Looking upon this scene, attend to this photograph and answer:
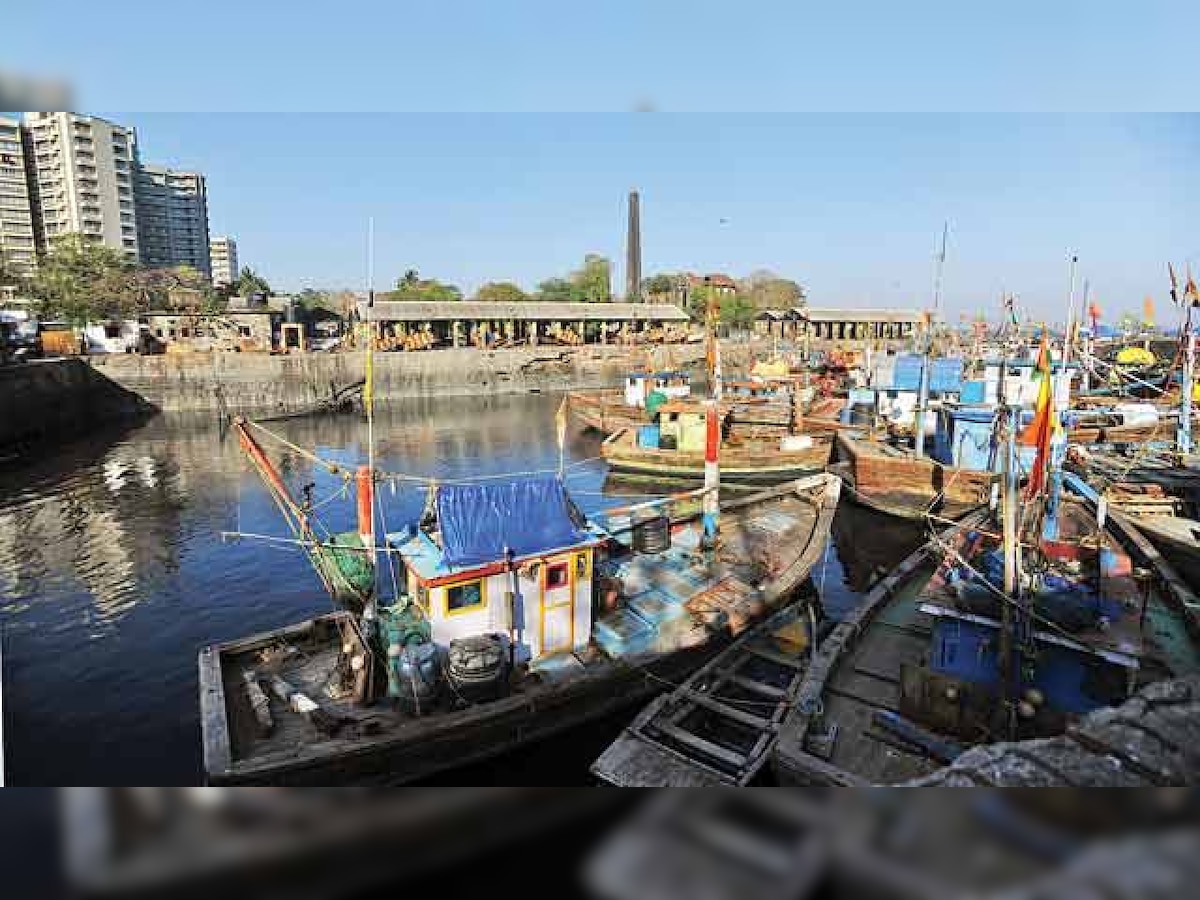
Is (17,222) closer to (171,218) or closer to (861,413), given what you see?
(171,218)

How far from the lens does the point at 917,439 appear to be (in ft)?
82.7

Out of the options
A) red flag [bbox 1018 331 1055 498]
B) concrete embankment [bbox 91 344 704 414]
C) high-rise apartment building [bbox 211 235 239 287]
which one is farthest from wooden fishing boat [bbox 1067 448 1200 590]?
high-rise apartment building [bbox 211 235 239 287]

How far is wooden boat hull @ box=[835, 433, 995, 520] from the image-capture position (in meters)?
22.2

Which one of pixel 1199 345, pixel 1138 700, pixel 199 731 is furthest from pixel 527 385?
pixel 1138 700

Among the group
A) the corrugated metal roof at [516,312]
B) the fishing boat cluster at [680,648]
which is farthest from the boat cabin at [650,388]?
the corrugated metal roof at [516,312]

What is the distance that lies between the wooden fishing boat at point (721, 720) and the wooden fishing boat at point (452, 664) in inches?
26.0

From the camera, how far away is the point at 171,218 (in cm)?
10325

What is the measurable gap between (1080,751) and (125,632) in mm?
18821

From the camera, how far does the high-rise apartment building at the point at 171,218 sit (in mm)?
97625

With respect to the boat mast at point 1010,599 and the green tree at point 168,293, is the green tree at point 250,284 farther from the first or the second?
the boat mast at point 1010,599

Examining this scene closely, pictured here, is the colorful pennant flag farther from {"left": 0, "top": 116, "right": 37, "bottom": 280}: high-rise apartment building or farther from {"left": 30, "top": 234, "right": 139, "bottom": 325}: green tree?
{"left": 0, "top": 116, "right": 37, "bottom": 280}: high-rise apartment building

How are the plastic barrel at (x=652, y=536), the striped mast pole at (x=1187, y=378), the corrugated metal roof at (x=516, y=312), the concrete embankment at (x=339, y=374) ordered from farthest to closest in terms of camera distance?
1. the corrugated metal roof at (x=516, y=312)
2. the concrete embankment at (x=339, y=374)
3. the striped mast pole at (x=1187, y=378)
4. the plastic barrel at (x=652, y=536)

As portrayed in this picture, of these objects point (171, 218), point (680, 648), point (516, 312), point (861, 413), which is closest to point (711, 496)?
point (680, 648)

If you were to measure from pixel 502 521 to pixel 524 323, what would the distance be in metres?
65.7
